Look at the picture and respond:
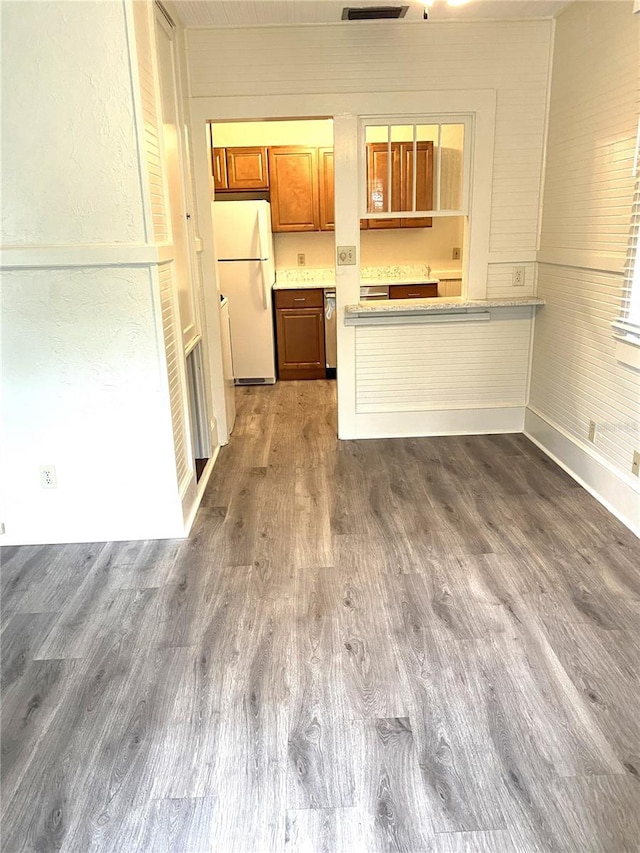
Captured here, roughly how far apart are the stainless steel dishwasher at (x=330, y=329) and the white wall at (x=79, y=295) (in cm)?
320

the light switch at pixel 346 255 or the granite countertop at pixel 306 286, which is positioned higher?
the light switch at pixel 346 255

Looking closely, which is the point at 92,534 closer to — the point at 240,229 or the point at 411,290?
the point at 240,229

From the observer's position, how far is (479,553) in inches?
106

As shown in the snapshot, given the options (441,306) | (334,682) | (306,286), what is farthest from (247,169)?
(334,682)

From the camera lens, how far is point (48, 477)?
2.76 metres

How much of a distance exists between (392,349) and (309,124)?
9.84ft

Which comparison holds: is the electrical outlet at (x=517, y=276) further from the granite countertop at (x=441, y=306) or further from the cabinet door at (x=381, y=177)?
the cabinet door at (x=381, y=177)

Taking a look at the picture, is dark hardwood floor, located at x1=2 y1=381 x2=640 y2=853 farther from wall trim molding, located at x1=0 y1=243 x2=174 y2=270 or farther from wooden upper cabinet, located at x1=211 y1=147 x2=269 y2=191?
wooden upper cabinet, located at x1=211 y1=147 x2=269 y2=191

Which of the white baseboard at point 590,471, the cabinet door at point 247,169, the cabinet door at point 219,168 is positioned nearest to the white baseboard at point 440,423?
the white baseboard at point 590,471

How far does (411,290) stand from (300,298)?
1.04 metres

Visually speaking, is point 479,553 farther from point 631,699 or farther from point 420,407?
point 420,407

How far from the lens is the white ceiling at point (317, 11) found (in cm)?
319

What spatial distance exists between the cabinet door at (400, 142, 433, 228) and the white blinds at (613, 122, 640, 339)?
140 cm

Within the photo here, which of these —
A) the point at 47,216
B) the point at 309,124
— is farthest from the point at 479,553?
the point at 309,124
